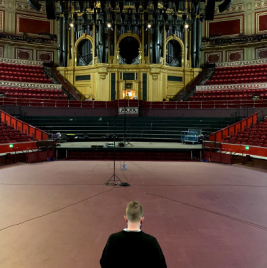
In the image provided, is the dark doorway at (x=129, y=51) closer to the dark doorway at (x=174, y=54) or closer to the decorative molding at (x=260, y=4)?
the dark doorway at (x=174, y=54)

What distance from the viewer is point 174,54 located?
21562mm

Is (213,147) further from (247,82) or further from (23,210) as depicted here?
(247,82)

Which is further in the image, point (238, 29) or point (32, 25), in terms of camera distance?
point (32, 25)

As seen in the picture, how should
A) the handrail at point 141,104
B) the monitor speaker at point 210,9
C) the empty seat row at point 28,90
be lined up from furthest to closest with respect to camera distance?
the empty seat row at point 28,90
the handrail at point 141,104
the monitor speaker at point 210,9

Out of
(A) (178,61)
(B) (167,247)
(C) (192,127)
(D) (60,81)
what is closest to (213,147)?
(C) (192,127)

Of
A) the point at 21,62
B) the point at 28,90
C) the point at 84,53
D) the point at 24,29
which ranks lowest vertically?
the point at 28,90

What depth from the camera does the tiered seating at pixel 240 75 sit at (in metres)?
19.4

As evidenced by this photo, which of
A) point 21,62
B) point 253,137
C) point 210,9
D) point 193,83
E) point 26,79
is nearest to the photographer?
point 253,137

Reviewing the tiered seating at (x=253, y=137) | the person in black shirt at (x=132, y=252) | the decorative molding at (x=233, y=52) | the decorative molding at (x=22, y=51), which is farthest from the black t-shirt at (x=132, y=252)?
the decorative molding at (x=22, y=51)

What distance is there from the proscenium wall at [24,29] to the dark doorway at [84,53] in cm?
320

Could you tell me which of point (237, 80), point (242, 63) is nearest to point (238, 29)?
point (242, 63)

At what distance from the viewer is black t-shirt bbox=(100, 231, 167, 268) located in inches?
64.0

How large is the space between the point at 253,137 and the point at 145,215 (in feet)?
25.7

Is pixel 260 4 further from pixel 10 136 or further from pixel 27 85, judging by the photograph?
pixel 10 136
